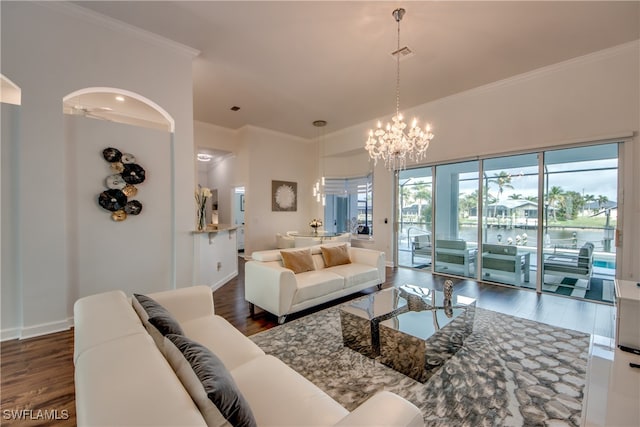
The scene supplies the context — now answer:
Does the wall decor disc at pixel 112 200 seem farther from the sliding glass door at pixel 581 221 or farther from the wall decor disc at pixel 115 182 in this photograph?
the sliding glass door at pixel 581 221

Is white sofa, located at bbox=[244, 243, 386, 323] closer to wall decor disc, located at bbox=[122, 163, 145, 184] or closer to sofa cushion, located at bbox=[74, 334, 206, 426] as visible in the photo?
wall decor disc, located at bbox=[122, 163, 145, 184]

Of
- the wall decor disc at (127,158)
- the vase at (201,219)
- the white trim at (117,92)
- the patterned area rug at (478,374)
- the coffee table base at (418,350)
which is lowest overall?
the patterned area rug at (478,374)

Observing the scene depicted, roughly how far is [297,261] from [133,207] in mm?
2230

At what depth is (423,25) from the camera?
3.13 m

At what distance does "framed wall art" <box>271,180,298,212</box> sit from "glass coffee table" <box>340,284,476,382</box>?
495 centimetres

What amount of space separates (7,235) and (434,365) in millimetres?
4323

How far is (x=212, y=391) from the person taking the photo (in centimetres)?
90

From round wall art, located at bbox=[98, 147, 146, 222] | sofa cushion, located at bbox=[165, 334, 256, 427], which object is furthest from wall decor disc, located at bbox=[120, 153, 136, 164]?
sofa cushion, located at bbox=[165, 334, 256, 427]

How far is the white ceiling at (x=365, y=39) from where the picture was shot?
9.42 feet

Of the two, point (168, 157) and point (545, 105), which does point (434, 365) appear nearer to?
point (168, 157)

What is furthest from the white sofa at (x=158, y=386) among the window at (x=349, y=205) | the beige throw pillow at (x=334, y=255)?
the window at (x=349, y=205)

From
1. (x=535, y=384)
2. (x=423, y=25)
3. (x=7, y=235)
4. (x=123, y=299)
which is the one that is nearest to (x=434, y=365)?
(x=535, y=384)

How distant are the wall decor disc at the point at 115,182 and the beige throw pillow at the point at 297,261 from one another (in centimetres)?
219

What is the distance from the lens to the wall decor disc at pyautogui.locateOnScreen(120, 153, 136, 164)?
3.27 meters
